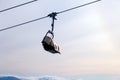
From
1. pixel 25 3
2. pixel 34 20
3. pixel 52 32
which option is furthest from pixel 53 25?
pixel 25 3

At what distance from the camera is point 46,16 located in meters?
14.7

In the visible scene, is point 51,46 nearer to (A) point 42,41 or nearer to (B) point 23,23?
(A) point 42,41

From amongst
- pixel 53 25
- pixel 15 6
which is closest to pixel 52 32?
pixel 53 25

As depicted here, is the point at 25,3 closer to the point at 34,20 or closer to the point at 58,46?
the point at 34,20

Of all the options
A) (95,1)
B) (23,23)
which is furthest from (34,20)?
(95,1)

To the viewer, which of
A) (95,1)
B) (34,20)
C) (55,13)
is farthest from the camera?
(55,13)

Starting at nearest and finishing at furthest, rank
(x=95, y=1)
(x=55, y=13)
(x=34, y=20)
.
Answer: (x=95, y=1) → (x=34, y=20) → (x=55, y=13)

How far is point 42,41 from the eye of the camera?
14.6 metres

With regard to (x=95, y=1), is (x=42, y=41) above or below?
below

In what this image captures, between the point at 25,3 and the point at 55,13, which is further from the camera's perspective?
the point at 55,13

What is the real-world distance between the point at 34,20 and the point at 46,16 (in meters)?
0.74

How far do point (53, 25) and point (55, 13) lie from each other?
2.00 feet

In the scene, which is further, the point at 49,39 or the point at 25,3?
the point at 49,39

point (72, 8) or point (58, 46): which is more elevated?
point (72, 8)
